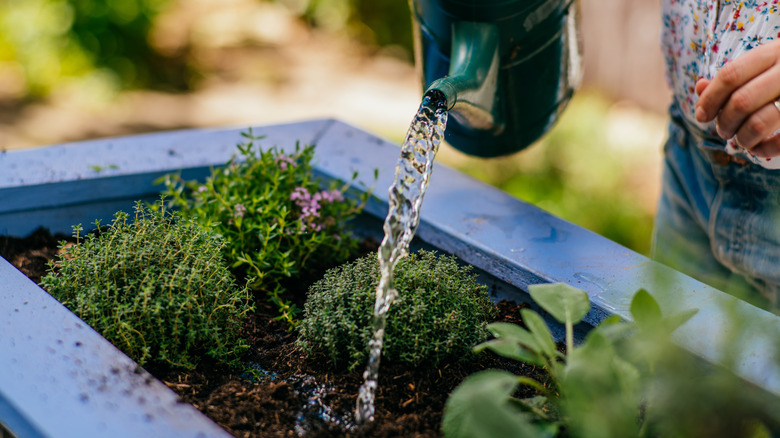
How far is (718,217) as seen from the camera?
1.51 meters

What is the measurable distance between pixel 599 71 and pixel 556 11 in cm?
359

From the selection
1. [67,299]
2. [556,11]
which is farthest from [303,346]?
[556,11]

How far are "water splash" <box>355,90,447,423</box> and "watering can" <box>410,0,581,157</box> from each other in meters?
0.05

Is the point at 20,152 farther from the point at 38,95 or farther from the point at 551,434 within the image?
the point at 38,95

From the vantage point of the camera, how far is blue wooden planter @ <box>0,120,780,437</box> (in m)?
0.93

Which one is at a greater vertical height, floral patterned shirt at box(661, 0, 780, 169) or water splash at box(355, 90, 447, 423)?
floral patterned shirt at box(661, 0, 780, 169)

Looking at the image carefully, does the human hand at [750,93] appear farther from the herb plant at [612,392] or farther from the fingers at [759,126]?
the herb plant at [612,392]

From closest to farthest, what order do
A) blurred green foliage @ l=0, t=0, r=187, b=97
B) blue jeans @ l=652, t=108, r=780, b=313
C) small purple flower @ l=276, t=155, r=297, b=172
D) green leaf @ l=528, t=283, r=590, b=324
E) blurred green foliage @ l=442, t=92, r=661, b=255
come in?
green leaf @ l=528, t=283, r=590, b=324, blue jeans @ l=652, t=108, r=780, b=313, small purple flower @ l=276, t=155, r=297, b=172, blurred green foliage @ l=442, t=92, r=661, b=255, blurred green foliage @ l=0, t=0, r=187, b=97

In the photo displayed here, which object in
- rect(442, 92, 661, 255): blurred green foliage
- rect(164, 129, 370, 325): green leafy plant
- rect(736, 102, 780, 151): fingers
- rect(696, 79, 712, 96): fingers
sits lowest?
rect(442, 92, 661, 255): blurred green foliage

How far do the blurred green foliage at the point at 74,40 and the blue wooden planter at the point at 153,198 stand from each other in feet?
9.49

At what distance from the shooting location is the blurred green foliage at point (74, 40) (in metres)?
4.25

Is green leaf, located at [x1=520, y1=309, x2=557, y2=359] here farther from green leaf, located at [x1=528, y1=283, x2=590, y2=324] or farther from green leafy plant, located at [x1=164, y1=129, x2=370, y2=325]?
green leafy plant, located at [x1=164, y1=129, x2=370, y2=325]

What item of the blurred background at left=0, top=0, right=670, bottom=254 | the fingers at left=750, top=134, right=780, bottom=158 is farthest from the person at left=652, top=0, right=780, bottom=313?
the blurred background at left=0, top=0, right=670, bottom=254

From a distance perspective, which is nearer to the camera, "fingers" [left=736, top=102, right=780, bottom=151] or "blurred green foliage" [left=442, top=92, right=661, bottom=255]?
"fingers" [left=736, top=102, right=780, bottom=151]
